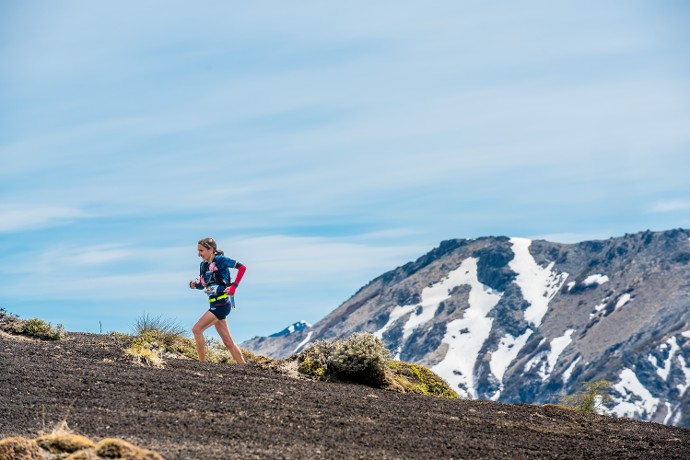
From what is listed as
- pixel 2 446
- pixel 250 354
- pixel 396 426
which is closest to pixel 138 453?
pixel 2 446

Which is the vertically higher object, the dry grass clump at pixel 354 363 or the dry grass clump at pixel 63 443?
the dry grass clump at pixel 354 363

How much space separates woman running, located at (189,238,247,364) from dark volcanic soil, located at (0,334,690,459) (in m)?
0.99

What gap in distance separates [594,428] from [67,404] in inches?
290

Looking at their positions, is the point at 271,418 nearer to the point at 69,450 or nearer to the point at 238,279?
the point at 69,450

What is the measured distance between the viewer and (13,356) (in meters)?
13.8

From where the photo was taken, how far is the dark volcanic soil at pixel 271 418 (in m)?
10.1

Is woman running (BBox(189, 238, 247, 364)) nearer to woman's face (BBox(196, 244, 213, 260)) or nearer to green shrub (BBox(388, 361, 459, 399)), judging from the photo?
woman's face (BBox(196, 244, 213, 260))

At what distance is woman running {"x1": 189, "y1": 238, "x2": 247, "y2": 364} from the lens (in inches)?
611

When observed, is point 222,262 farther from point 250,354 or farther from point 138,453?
point 138,453

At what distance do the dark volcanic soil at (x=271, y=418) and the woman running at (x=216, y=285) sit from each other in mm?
986

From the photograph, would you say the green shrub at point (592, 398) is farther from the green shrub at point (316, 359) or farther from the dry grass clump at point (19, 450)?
the dry grass clump at point (19, 450)

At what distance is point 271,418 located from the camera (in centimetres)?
1120

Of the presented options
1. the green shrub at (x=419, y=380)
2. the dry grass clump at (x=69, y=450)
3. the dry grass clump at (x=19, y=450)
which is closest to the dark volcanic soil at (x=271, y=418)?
the dry grass clump at (x=69, y=450)

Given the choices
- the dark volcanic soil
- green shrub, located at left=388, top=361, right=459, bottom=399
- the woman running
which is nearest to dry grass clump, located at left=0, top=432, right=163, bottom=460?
the dark volcanic soil
